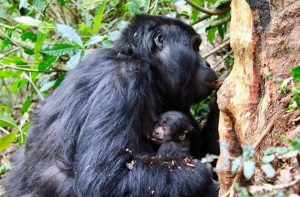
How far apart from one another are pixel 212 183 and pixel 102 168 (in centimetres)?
77

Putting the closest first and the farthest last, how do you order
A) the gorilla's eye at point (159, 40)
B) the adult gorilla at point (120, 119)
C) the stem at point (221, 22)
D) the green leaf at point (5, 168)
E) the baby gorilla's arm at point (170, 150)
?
the adult gorilla at point (120, 119)
the baby gorilla's arm at point (170, 150)
the gorilla's eye at point (159, 40)
the stem at point (221, 22)
the green leaf at point (5, 168)

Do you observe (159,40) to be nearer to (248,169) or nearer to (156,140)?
(156,140)

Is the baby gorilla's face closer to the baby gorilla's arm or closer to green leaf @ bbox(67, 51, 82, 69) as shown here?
the baby gorilla's arm

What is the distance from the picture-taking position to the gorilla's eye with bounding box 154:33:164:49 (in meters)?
3.95

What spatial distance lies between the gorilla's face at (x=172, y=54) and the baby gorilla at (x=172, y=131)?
0.64 feet

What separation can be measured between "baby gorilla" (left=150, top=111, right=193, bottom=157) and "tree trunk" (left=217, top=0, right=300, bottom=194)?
90 centimetres

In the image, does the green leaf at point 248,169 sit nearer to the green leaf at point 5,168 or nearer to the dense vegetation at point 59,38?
the dense vegetation at point 59,38

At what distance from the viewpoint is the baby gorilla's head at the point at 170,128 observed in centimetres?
384

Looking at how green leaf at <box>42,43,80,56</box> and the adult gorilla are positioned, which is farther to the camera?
green leaf at <box>42,43,80,56</box>

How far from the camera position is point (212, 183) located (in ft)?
11.3

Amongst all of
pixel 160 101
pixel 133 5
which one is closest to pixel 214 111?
pixel 160 101

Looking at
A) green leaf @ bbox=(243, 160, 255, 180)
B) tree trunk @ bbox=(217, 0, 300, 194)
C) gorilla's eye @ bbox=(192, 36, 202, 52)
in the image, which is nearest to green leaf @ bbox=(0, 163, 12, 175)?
gorilla's eye @ bbox=(192, 36, 202, 52)

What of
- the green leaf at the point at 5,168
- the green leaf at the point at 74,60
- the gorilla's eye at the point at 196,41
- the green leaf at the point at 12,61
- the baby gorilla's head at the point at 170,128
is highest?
the gorilla's eye at the point at 196,41

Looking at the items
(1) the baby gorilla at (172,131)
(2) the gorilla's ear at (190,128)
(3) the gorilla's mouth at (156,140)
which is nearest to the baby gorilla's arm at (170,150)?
(1) the baby gorilla at (172,131)
